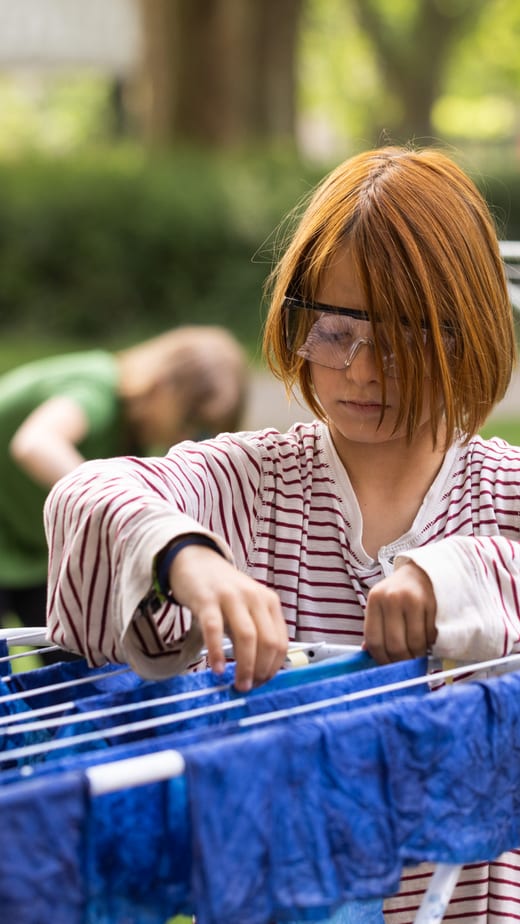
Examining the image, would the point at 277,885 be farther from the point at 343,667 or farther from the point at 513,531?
the point at 513,531

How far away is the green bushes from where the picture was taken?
11.7m

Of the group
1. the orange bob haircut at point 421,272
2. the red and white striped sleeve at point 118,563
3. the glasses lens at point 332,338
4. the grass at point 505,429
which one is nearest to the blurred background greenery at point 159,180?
the grass at point 505,429

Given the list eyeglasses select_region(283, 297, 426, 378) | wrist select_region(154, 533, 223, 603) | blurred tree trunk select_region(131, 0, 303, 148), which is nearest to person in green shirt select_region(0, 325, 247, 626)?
eyeglasses select_region(283, 297, 426, 378)

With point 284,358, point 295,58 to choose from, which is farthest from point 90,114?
point 284,358

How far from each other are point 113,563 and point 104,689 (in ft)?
0.61

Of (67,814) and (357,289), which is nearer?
(67,814)

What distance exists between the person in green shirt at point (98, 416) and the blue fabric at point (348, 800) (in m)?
2.82

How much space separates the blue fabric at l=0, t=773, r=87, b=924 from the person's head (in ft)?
10.2

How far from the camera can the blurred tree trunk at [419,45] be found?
23.3 meters

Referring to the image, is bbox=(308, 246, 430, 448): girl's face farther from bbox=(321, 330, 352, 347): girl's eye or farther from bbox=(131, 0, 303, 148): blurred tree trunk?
bbox=(131, 0, 303, 148): blurred tree trunk

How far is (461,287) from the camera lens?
1.67 meters

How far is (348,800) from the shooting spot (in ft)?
3.90

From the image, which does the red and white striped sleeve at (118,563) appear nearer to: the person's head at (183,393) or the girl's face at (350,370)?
the girl's face at (350,370)

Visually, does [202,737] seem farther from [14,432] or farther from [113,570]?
[14,432]
